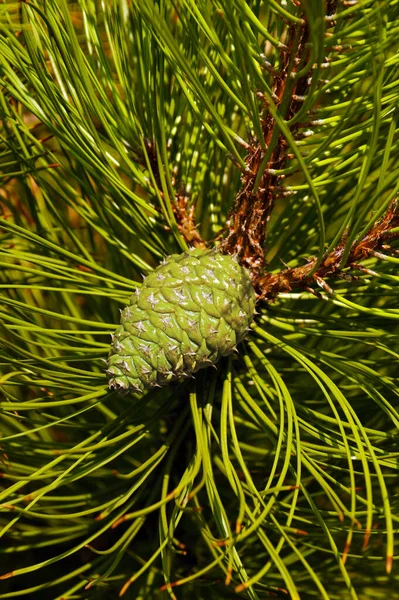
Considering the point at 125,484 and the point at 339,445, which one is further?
the point at 125,484

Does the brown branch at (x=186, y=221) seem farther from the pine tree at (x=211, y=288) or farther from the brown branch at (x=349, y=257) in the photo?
the brown branch at (x=349, y=257)

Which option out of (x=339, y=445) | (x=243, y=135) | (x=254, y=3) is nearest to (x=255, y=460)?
(x=339, y=445)

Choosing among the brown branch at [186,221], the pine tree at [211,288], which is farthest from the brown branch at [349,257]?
the brown branch at [186,221]

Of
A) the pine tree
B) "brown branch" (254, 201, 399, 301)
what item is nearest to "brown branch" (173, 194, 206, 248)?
the pine tree

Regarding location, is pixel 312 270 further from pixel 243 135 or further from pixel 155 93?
pixel 243 135

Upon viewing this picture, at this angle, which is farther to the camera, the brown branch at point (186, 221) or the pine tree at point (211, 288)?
the brown branch at point (186, 221)

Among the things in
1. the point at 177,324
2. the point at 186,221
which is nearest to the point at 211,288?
the point at 177,324
